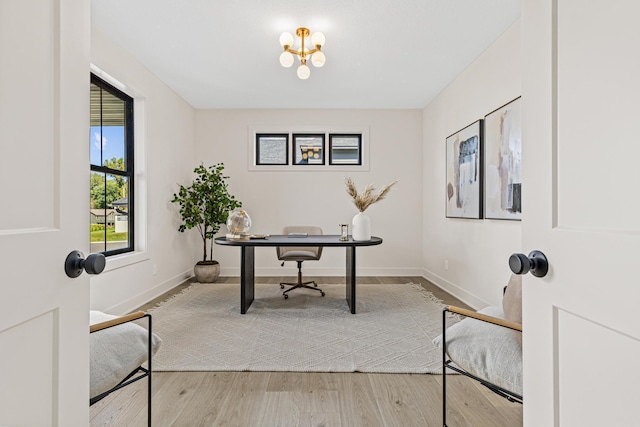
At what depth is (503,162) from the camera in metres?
3.08

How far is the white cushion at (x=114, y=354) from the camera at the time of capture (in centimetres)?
133

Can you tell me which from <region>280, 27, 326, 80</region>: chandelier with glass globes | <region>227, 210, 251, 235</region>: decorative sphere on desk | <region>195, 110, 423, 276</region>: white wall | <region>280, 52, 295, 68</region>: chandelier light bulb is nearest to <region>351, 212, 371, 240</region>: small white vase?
<region>227, 210, 251, 235</region>: decorative sphere on desk

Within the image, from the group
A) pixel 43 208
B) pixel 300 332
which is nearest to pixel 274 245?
pixel 300 332

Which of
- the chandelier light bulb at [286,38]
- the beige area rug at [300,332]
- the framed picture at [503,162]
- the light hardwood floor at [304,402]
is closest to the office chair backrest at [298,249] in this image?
the beige area rug at [300,332]

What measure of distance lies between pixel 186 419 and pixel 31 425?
3.70 ft

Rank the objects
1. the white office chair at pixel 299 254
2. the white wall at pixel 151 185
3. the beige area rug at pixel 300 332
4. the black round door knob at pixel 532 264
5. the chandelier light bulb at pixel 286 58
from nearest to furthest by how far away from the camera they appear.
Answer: the black round door knob at pixel 532 264 < the beige area rug at pixel 300 332 < the chandelier light bulb at pixel 286 58 < the white wall at pixel 151 185 < the white office chair at pixel 299 254

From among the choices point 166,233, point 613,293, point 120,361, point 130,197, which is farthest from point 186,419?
point 166,233

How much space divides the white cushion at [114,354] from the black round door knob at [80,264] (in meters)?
0.71

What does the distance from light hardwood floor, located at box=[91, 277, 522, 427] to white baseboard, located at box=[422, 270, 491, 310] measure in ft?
5.34

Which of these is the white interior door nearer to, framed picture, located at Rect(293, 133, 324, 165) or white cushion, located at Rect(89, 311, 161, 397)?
white cushion, located at Rect(89, 311, 161, 397)

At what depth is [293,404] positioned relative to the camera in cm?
184

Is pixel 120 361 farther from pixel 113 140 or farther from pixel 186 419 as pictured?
pixel 113 140

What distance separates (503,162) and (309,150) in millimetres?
3097

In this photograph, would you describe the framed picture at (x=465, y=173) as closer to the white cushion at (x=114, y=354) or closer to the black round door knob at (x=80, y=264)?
the white cushion at (x=114, y=354)
